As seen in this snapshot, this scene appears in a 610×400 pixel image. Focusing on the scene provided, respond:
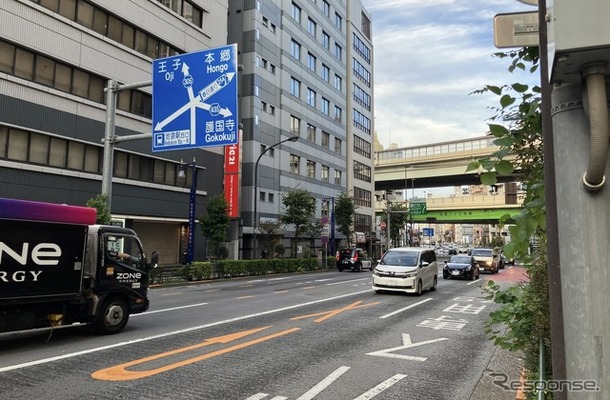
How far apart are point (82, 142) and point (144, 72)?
6.91 metres

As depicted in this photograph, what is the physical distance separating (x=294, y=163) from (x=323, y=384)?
4124 centimetres

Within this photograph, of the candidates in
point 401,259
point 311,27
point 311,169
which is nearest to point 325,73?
point 311,27

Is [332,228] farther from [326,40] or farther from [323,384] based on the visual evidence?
[323,384]

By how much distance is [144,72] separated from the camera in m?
28.8

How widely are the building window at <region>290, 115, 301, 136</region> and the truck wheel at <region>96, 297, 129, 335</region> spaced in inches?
1495

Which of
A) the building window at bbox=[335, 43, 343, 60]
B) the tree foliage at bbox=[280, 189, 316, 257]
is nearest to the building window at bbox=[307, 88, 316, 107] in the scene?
the building window at bbox=[335, 43, 343, 60]

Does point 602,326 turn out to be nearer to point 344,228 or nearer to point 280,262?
point 280,262

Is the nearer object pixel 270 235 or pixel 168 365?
pixel 168 365

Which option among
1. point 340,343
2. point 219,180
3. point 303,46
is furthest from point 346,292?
point 303,46

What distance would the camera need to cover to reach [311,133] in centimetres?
5069

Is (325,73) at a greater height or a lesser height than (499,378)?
greater

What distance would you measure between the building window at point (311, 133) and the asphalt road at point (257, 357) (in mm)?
38434

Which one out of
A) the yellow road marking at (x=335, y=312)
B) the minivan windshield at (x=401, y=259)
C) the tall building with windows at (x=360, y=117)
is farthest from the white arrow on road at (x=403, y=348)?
the tall building with windows at (x=360, y=117)

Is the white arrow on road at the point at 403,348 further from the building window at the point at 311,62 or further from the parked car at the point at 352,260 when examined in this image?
the building window at the point at 311,62
